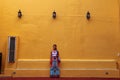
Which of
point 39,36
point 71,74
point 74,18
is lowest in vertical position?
point 71,74

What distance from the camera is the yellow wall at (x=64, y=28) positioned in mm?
10828

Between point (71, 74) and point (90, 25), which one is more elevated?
point (90, 25)

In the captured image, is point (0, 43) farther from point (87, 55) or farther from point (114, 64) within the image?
point (114, 64)

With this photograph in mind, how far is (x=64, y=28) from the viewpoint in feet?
35.8

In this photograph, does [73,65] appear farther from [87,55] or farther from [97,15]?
[97,15]

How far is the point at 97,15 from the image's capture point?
10945 mm

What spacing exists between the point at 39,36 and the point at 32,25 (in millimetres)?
527

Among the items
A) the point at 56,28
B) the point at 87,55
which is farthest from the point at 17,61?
the point at 87,55

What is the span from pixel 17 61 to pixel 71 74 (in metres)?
2.19

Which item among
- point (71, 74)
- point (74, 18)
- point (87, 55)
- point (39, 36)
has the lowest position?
point (71, 74)

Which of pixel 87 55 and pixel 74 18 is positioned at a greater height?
pixel 74 18

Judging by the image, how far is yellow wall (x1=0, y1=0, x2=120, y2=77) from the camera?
10.8 metres

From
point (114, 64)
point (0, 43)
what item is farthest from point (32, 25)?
point (114, 64)

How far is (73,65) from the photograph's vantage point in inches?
422
